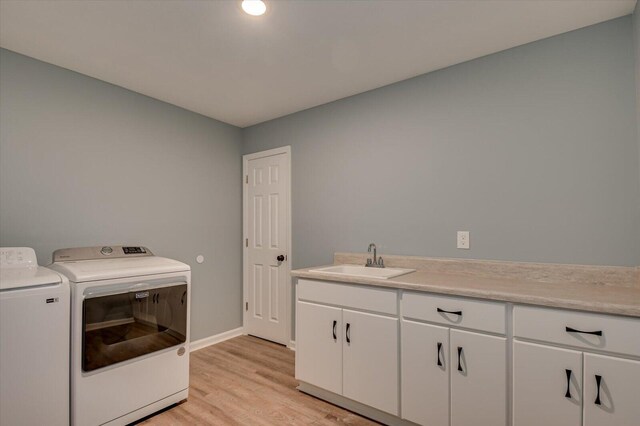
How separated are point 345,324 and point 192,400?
128 cm

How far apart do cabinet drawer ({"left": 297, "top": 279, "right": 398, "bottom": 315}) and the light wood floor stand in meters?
0.73

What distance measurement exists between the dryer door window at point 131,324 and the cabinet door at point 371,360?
1208 millimetres

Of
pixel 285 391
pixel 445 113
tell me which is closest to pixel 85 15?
pixel 445 113

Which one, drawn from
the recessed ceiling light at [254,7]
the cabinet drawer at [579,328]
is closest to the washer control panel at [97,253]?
the recessed ceiling light at [254,7]

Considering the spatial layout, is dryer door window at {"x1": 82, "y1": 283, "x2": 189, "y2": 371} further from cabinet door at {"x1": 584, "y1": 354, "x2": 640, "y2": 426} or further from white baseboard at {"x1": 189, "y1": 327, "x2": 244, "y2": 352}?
cabinet door at {"x1": 584, "y1": 354, "x2": 640, "y2": 426}

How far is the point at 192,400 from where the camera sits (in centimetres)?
230

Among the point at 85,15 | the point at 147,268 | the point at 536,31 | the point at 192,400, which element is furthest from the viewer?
the point at 192,400

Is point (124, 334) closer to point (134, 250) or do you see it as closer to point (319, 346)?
point (134, 250)

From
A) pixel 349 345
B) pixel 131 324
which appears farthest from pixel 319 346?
pixel 131 324

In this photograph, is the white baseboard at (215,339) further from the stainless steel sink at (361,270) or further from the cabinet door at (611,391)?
the cabinet door at (611,391)

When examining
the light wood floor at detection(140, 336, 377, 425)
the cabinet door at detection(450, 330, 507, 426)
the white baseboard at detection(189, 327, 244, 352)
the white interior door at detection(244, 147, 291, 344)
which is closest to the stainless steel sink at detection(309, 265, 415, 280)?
the cabinet door at detection(450, 330, 507, 426)

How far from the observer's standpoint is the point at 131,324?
204 cm

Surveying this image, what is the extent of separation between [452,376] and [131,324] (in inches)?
78.2

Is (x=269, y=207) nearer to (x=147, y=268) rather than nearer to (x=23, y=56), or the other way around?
(x=147, y=268)
